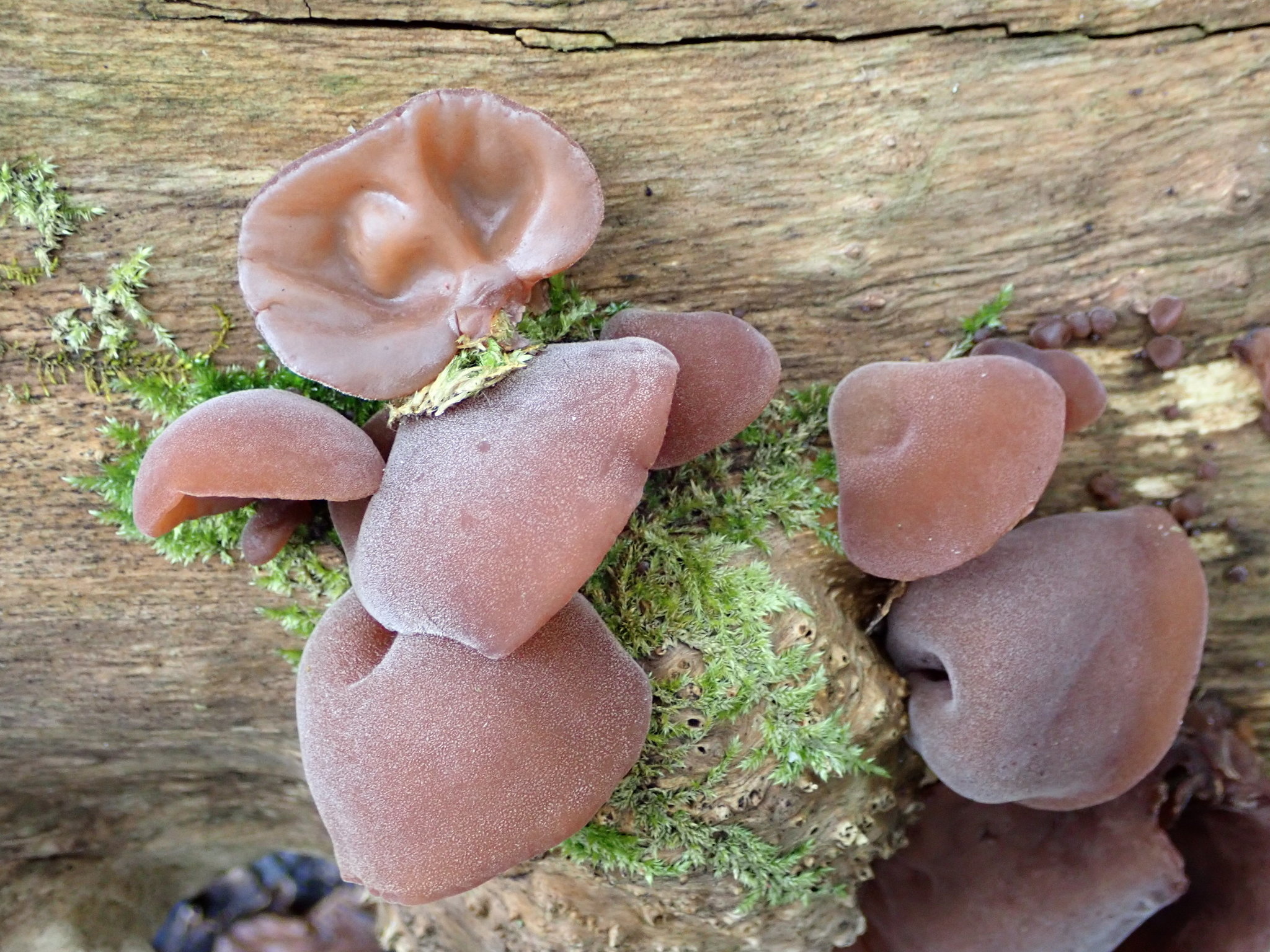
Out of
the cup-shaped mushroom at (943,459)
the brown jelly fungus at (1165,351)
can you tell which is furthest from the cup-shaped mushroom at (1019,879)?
the brown jelly fungus at (1165,351)

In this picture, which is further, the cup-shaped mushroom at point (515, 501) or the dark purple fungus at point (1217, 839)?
the dark purple fungus at point (1217, 839)

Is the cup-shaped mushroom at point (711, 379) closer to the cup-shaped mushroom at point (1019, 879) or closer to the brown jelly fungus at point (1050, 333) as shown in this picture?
the brown jelly fungus at point (1050, 333)

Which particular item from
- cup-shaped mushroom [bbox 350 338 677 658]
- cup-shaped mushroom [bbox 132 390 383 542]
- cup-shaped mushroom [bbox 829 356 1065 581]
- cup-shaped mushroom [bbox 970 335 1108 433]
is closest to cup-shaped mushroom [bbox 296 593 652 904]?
cup-shaped mushroom [bbox 350 338 677 658]

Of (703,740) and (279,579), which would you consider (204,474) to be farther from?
(703,740)

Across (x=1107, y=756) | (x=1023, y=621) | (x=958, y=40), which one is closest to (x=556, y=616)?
(x=1023, y=621)

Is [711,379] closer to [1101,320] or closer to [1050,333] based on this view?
[1050,333]

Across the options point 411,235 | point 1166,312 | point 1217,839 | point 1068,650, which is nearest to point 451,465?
point 411,235
